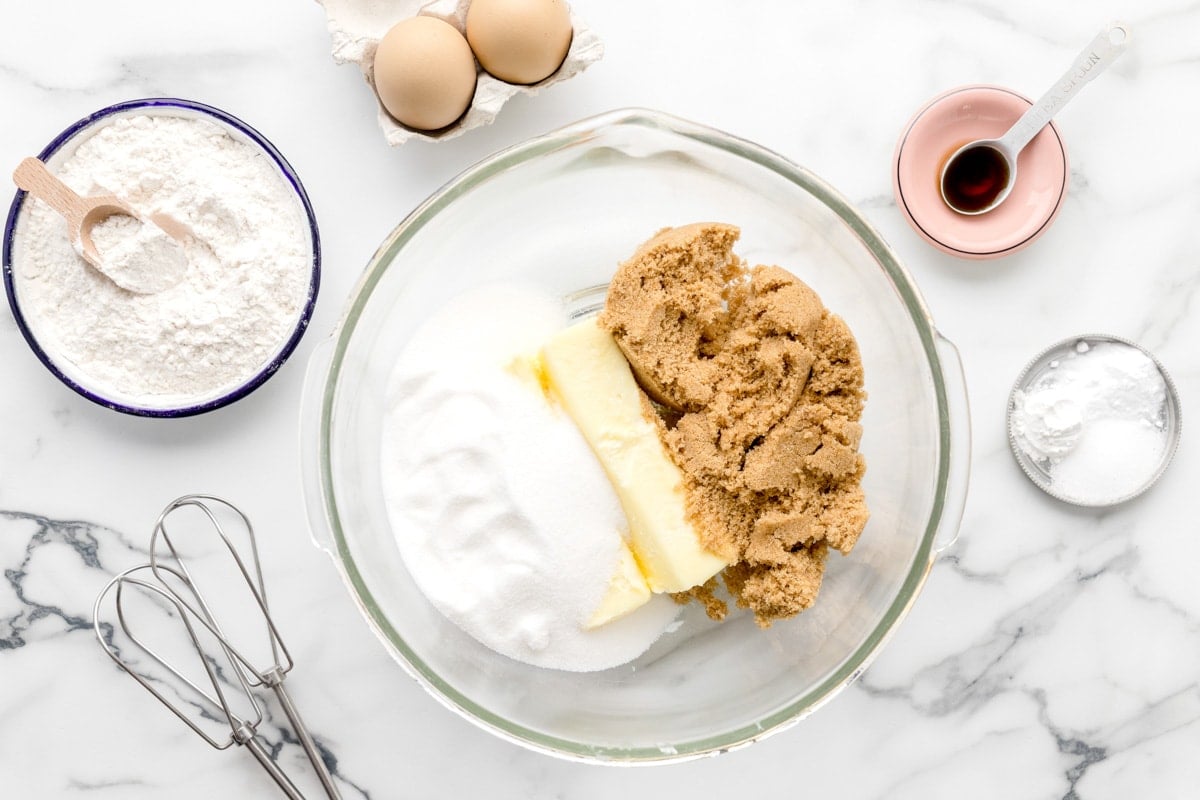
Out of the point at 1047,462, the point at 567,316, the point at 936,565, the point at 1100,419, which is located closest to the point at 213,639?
the point at 567,316

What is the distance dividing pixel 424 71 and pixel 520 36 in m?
0.16

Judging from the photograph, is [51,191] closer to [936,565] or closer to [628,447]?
[628,447]

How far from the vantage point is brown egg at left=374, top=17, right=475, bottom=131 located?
1.49 meters

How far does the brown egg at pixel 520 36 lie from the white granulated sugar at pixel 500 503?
0.42 m

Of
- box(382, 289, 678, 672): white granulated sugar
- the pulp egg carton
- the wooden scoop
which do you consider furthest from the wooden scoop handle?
box(382, 289, 678, 672): white granulated sugar

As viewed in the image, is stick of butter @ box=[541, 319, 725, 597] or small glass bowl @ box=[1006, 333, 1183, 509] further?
small glass bowl @ box=[1006, 333, 1183, 509]

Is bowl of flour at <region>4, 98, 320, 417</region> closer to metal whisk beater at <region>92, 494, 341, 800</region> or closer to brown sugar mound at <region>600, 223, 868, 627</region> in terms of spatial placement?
metal whisk beater at <region>92, 494, 341, 800</region>

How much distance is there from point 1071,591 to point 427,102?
1444mm

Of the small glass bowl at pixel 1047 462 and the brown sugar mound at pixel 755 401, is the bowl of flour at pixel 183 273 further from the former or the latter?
the small glass bowl at pixel 1047 462

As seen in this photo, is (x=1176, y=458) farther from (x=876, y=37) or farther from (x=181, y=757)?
(x=181, y=757)

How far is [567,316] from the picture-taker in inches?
61.5

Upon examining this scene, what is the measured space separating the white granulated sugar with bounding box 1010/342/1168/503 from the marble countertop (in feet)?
0.17

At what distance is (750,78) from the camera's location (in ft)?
5.48

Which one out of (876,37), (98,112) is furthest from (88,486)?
(876,37)
